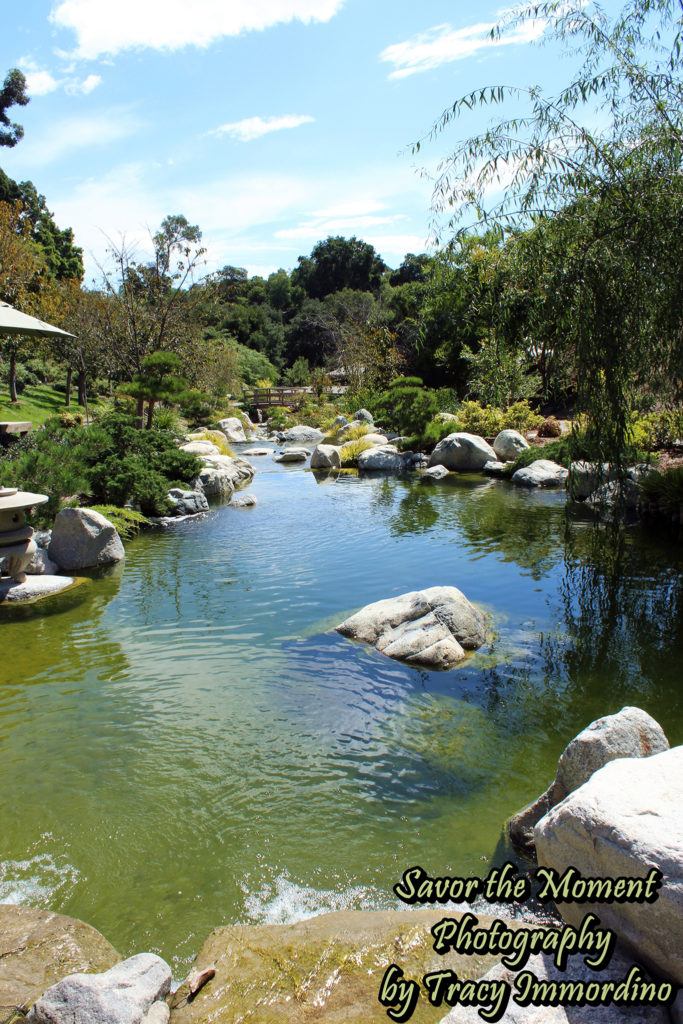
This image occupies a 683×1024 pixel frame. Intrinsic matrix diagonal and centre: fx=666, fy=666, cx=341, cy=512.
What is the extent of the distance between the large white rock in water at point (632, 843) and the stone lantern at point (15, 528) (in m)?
7.10

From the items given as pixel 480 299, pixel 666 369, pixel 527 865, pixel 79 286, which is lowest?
pixel 527 865

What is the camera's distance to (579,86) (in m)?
6.20

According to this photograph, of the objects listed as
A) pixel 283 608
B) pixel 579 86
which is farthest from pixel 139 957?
pixel 579 86

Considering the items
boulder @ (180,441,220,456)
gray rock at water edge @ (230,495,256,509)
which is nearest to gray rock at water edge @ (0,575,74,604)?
gray rock at water edge @ (230,495,256,509)

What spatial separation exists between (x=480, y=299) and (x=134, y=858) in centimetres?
573

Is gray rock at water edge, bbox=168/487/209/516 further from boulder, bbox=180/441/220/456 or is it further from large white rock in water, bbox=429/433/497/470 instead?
large white rock in water, bbox=429/433/497/470

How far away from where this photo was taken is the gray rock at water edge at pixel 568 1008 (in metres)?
2.18

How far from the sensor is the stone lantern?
795 cm

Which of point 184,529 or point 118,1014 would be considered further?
point 184,529

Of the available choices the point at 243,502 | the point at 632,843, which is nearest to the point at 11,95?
the point at 243,502

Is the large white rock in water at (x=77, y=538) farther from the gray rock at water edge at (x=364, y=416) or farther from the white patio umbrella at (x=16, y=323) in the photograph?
the gray rock at water edge at (x=364, y=416)

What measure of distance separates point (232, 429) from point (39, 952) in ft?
82.1

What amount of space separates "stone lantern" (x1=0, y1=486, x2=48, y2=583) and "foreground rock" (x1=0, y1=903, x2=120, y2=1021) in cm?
544

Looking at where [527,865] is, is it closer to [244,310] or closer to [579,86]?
[579,86]
